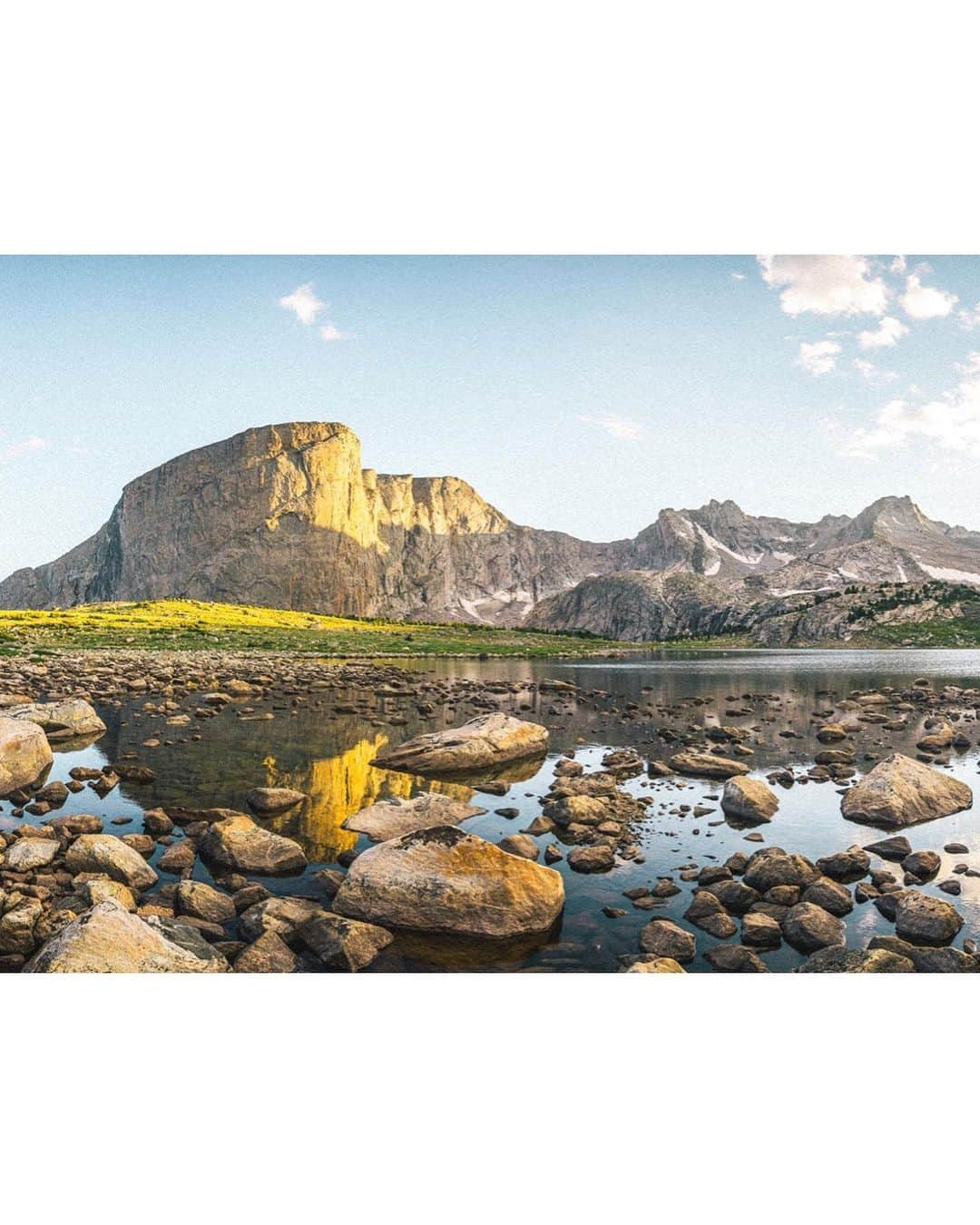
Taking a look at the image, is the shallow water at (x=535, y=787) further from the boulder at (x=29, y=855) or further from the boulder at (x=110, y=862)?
the boulder at (x=29, y=855)

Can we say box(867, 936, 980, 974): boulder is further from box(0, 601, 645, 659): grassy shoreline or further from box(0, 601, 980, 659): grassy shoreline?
box(0, 601, 645, 659): grassy shoreline

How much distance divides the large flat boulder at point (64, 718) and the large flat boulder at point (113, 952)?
38.3 feet

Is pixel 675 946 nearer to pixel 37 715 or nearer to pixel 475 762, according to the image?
pixel 475 762

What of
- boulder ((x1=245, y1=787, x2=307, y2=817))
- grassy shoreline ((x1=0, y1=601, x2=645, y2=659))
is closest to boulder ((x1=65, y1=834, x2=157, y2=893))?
boulder ((x1=245, y1=787, x2=307, y2=817))

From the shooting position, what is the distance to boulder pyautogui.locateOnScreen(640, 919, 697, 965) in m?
5.54

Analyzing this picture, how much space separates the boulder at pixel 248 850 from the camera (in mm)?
7359

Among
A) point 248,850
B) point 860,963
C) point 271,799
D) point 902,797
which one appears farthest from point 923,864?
point 271,799

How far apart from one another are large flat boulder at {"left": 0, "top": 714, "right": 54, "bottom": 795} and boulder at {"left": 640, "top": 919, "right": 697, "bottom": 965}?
371 inches

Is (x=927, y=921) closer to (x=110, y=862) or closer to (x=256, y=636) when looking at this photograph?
(x=110, y=862)

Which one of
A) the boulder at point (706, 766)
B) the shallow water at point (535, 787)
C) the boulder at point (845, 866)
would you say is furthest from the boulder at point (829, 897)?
the boulder at point (706, 766)

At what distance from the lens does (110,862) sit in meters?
6.83

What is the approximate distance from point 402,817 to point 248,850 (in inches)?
78.8

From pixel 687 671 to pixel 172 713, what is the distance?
36753 millimetres
